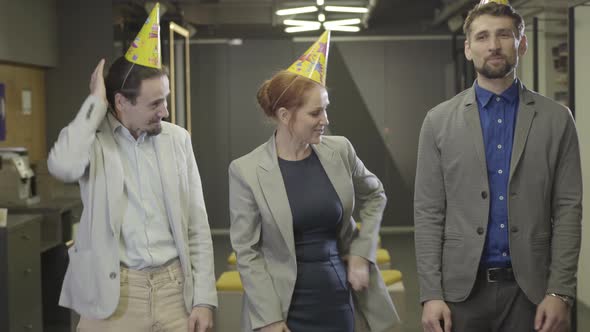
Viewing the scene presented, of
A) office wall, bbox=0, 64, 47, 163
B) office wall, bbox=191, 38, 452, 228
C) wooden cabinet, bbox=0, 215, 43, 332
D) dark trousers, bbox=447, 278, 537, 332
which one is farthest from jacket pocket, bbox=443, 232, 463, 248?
office wall, bbox=191, 38, 452, 228

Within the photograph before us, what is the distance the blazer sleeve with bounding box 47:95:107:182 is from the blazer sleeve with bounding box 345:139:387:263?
2.34ft

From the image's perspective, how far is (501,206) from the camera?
212 cm

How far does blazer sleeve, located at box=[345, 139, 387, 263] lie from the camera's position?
2283 mm


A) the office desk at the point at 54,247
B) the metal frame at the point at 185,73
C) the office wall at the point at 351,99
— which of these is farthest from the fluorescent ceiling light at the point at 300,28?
the office desk at the point at 54,247

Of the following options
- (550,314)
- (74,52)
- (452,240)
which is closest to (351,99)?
(74,52)

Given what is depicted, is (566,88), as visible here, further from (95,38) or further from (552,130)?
(95,38)

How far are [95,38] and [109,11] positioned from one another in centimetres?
26

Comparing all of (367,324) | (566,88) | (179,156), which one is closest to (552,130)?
(367,324)

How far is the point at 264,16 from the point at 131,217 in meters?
6.74

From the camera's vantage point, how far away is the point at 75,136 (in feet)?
7.26

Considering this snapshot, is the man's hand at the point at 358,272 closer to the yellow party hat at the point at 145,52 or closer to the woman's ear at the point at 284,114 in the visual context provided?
the woman's ear at the point at 284,114

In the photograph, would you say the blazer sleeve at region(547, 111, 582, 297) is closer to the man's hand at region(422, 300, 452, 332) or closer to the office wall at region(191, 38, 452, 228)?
the man's hand at region(422, 300, 452, 332)

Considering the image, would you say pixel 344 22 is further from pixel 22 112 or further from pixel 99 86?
pixel 99 86

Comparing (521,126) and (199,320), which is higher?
(521,126)
